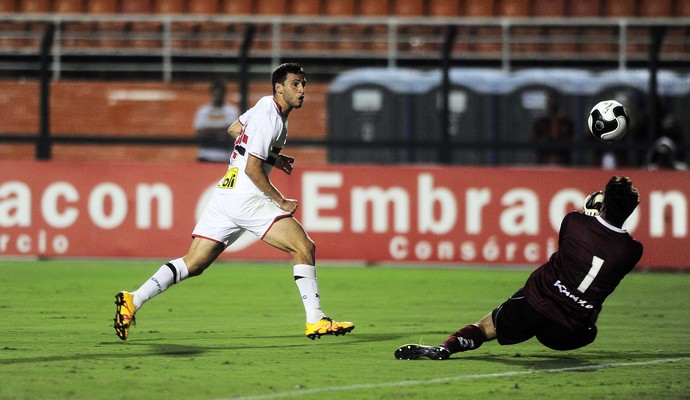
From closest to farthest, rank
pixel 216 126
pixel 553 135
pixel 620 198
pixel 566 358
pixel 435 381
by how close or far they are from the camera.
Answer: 1. pixel 435 381
2. pixel 620 198
3. pixel 566 358
4. pixel 553 135
5. pixel 216 126

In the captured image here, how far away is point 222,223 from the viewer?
33.6 ft

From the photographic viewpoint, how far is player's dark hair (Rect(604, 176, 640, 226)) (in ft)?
27.5

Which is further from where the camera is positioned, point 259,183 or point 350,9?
point 350,9

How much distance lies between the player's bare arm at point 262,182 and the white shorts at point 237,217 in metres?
0.19

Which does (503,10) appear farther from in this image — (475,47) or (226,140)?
(226,140)

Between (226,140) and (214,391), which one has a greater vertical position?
(226,140)

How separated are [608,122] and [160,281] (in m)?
4.61

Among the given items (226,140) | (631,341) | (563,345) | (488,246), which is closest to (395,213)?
(488,246)

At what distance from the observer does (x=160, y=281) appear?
1003 cm

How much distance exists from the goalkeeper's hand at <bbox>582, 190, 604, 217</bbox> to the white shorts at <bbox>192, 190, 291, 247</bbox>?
2524 millimetres

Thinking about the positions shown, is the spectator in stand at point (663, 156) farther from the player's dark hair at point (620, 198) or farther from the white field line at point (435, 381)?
the player's dark hair at point (620, 198)

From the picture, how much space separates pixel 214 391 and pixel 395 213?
1006 centimetres

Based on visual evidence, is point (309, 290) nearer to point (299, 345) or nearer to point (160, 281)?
point (299, 345)

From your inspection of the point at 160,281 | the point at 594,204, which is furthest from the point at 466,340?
the point at 160,281
